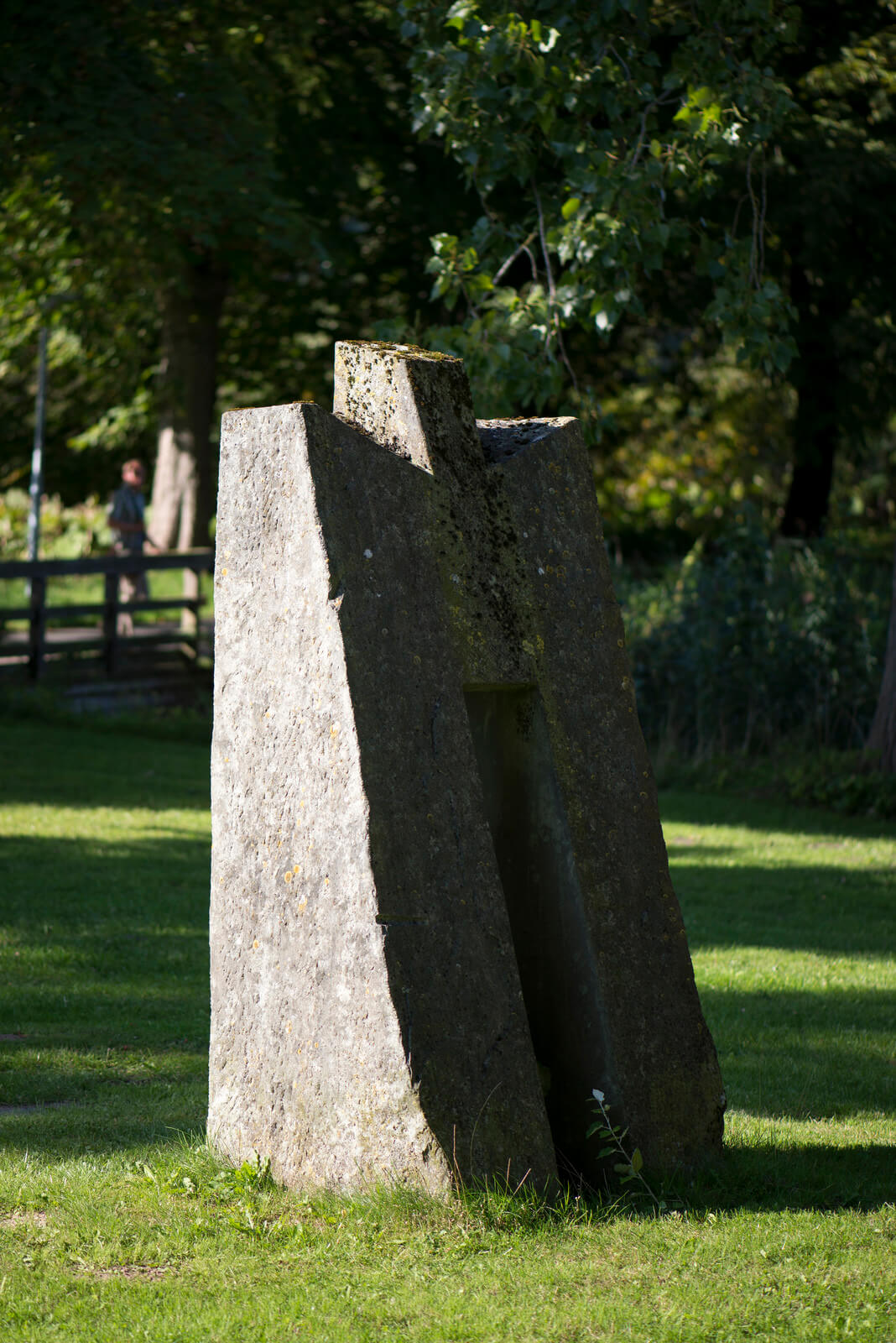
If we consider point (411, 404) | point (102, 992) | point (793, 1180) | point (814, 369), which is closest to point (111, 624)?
point (814, 369)

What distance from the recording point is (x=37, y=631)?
54.9 feet

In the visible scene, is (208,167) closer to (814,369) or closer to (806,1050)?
(814,369)

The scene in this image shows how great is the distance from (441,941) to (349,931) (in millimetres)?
253

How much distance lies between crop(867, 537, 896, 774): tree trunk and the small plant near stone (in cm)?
853

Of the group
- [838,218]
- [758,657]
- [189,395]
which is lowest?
[758,657]

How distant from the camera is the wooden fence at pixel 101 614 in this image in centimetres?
1662

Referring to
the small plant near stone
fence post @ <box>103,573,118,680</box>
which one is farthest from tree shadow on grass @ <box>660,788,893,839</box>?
fence post @ <box>103,573,118,680</box>

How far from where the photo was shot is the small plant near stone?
4176 millimetres

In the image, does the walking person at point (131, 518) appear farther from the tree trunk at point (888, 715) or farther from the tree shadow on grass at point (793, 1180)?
the tree shadow on grass at point (793, 1180)

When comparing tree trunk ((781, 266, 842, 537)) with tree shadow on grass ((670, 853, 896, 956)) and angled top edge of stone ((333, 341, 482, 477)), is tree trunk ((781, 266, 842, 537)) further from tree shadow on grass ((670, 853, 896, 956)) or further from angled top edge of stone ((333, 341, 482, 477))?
angled top edge of stone ((333, 341, 482, 477))

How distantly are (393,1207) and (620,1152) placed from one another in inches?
30.0

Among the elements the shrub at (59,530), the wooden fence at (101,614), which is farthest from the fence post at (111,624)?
the shrub at (59,530)

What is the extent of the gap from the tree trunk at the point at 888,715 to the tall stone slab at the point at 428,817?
815 centimetres

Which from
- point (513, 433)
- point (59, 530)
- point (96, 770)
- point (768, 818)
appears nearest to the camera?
point (513, 433)
